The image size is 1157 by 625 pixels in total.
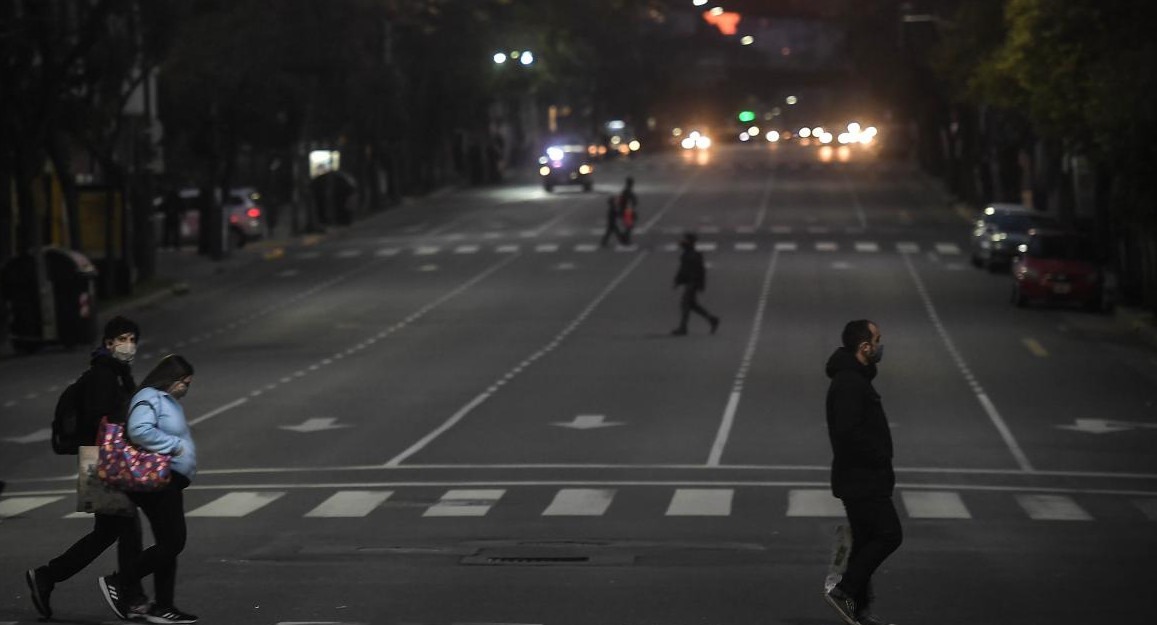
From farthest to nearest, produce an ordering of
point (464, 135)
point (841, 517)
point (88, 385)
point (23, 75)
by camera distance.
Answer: point (464, 135) < point (23, 75) < point (841, 517) < point (88, 385)

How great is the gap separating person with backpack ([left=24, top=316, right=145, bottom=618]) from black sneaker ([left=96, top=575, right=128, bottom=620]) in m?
0.03

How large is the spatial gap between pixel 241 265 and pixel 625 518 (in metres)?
42.8

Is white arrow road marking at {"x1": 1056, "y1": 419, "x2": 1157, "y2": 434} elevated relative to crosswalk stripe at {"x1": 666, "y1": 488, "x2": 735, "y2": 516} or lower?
lower

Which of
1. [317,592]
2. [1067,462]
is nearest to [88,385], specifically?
[317,592]

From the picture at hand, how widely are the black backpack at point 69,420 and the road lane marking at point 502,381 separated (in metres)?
10.7

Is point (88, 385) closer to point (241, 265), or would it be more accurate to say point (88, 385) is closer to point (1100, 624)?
point (1100, 624)

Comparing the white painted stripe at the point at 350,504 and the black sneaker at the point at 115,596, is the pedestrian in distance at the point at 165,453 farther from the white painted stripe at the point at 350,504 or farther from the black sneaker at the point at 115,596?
the white painted stripe at the point at 350,504

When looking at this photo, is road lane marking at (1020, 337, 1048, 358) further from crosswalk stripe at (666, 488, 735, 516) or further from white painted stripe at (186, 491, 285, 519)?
white painted stripe at (186, 491, 285, 519)

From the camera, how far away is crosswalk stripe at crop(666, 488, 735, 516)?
18.7 m

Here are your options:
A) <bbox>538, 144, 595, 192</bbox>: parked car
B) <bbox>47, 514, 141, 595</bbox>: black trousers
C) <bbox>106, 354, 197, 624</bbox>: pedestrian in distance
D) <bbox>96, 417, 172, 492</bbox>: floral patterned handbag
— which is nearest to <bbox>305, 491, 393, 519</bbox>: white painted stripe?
<bbox>47, 514, 141, 595</bbox>: black trousers

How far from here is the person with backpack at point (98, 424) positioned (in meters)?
12.3

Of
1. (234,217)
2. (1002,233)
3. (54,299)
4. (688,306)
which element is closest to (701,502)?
(688,306)

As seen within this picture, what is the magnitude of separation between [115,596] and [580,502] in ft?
24.9

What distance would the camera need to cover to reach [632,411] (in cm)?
2798
